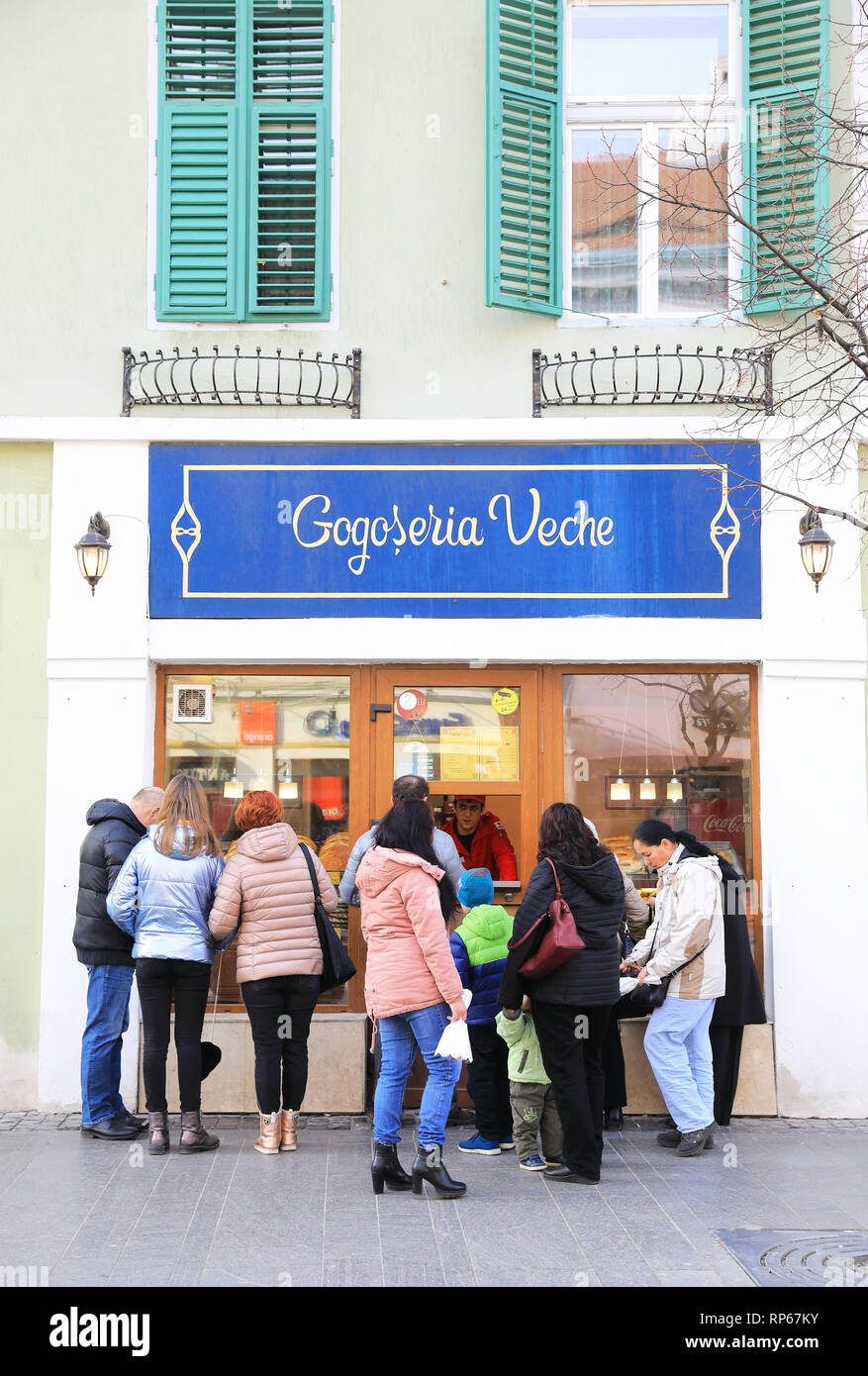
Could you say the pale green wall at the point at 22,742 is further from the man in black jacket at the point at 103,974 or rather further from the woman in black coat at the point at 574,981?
the woman in black coat at the point at 574,981

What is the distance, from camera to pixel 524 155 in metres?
8.52

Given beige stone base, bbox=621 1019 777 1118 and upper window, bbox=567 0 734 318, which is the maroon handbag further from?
upper window, bbox=567 0 734 318

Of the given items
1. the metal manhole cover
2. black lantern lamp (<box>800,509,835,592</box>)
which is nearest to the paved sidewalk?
the metal manhole cover

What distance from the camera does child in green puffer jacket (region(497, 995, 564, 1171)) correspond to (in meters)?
6.82

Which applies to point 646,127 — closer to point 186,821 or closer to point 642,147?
point 642,147

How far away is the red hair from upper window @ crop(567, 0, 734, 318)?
384cm

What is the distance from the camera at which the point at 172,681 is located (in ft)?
28.0

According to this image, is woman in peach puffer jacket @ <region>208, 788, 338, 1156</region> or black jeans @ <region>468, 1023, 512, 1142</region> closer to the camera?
woman in peach puffer jacket @ <region>208, 788, 338, 1156</region>

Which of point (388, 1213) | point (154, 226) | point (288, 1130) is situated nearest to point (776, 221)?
point (154, 226)

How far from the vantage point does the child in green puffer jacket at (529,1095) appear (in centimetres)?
Answer: 682

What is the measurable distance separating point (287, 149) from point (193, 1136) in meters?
5.96

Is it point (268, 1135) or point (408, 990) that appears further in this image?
point (268, 1135)

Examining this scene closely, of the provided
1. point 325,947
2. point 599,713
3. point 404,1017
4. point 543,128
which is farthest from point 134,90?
point 404,1017

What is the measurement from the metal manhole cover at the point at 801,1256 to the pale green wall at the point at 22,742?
4.39 meters
